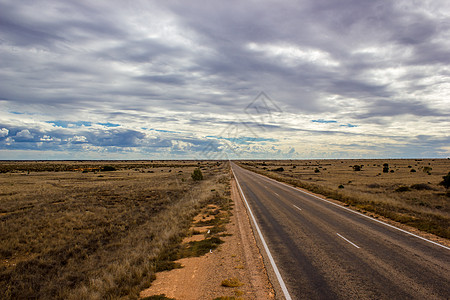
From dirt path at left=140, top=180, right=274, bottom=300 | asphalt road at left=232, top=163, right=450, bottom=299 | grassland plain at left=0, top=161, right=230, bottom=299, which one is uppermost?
asphalt road at left=232, top=163, right=450, bottom=299

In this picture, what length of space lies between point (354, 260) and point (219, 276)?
463 centimetres

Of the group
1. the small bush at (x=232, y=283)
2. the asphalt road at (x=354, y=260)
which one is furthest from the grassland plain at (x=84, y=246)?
the asphalt road at (x=354, y=260)

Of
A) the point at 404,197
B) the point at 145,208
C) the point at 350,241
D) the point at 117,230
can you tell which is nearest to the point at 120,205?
the point at 145,208

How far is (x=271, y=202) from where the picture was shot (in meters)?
21.2

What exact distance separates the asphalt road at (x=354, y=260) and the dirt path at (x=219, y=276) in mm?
743

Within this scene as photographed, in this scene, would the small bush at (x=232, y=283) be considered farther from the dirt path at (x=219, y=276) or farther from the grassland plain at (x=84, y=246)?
the grassland plain at (x=84, y=246)

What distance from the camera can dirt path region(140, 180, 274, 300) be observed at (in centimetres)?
668

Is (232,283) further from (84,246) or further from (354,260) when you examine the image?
(84,246)

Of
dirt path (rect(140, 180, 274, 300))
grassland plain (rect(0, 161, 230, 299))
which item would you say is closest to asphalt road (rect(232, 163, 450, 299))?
dirt path (rect(140, 180, 274, 300))

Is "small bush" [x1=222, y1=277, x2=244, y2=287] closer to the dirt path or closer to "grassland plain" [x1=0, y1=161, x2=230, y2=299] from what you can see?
the dirt path

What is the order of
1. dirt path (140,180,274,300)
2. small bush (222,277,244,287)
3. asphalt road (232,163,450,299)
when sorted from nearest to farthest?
asphalt road (232,163,450,299), dirt path (140,180,274,300), small bush (222,277,244,287)

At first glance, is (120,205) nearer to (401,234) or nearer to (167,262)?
(167,262)

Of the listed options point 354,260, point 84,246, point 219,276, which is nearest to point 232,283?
point 219,276

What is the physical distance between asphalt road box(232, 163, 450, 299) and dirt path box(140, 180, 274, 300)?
2.44 ft
